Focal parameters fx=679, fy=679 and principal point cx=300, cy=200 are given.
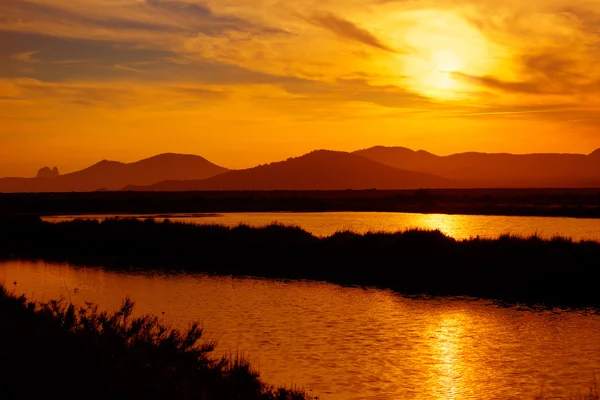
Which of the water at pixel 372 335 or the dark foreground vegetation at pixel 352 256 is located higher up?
the dark foreground vegetation at pixel 352 256

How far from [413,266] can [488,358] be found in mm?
14287

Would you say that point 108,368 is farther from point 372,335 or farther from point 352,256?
point 352,256

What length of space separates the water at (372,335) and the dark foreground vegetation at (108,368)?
2354mm

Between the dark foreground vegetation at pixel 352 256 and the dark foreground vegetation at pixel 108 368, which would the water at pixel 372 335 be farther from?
the dark foreground vegetation at pixel 352 256

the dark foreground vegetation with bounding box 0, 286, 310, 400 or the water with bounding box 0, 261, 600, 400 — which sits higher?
the dark foreground vegetation with bounding box 0, 286, 310, 400

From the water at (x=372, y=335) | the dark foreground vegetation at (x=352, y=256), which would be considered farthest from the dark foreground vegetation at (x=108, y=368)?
the dark foreground vegetation at (x=352, y=256)

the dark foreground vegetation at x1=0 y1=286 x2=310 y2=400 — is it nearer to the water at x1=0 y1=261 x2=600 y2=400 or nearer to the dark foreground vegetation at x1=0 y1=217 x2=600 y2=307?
the water at x1=0 y1=261 x2=600 y2=400

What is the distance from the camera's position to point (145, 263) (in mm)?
36219

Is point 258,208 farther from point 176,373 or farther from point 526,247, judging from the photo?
point 176,373

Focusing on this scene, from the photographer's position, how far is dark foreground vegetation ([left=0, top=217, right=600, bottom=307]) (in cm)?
2766

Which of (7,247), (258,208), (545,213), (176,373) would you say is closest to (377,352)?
(176,373)

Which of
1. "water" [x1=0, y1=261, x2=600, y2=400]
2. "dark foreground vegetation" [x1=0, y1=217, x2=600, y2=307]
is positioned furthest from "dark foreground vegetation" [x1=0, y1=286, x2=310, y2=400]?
"dark foreground vegetation" [x1=0, y1=217, x2=600, y2=307]

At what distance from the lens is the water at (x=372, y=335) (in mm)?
14703

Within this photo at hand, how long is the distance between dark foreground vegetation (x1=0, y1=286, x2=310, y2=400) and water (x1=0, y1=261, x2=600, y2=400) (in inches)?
92.7
